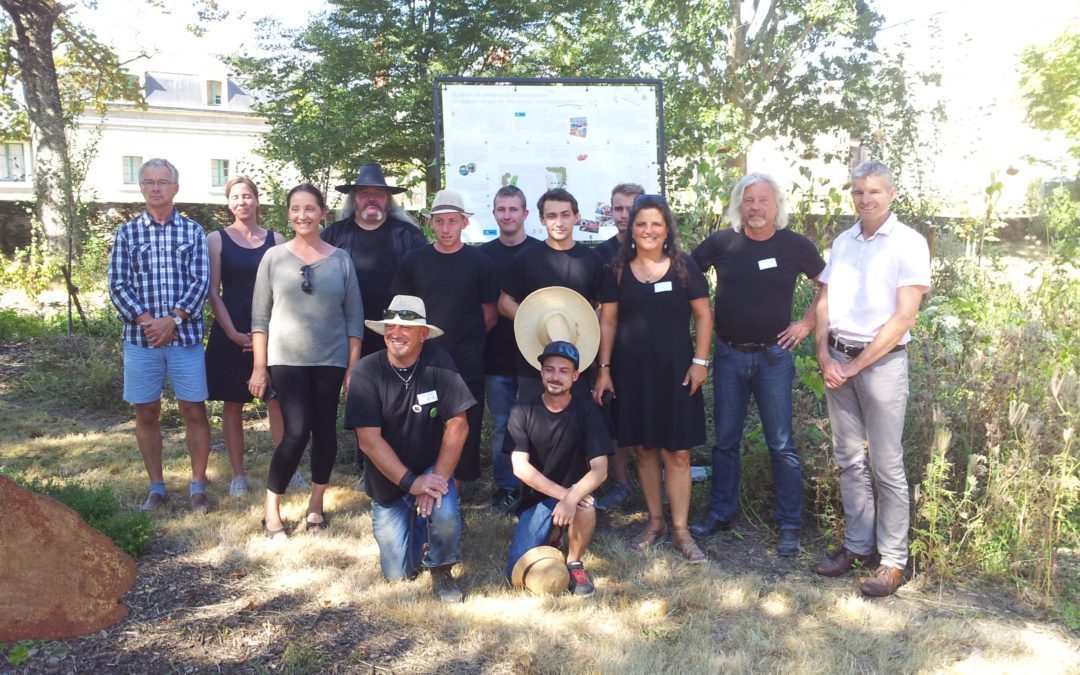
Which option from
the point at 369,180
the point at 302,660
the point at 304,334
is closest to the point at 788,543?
the point at 302,660

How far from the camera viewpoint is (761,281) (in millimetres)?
4551

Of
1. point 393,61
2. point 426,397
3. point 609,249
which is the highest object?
point 393,61

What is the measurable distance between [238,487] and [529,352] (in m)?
2.25


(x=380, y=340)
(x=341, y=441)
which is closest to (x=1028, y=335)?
(x=380, y=340)

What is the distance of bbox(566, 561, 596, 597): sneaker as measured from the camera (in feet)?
13.5

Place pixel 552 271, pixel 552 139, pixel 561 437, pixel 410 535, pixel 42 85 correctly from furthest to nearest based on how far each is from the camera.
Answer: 1. pixel 42 85
2. pixel 552 139
3. pixel 552 271
4. pixel 410 535
5. pixel 561 437

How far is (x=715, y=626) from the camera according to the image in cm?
382

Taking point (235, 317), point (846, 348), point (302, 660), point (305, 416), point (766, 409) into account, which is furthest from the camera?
point (235, 317)

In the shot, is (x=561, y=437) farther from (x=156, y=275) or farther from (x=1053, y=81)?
(x=1053, y=81)

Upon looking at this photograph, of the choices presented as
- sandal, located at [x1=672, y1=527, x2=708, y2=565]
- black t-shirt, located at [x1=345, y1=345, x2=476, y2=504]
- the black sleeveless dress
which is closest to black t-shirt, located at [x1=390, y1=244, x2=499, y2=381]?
black t-shirt, located at [x1=345, y1=345, x2=476, y2=504]

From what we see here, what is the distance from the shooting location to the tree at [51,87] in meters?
12.4

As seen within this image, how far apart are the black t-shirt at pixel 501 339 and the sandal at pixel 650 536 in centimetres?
133

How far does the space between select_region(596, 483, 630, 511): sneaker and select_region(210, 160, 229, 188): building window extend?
1943 inches

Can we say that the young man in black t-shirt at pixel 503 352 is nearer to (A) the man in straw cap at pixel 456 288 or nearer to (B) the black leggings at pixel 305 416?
(A) the man in straw cap at pixel 456 288
